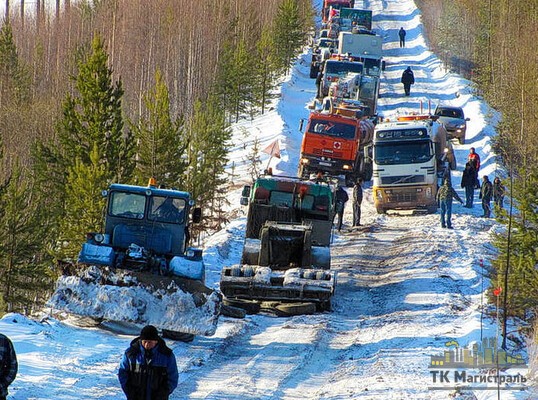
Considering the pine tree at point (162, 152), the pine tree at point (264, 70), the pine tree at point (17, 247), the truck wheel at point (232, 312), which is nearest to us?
the truck wheel at point (232, 312)

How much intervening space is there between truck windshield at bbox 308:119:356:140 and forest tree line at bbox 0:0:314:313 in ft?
14.9

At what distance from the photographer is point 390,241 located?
25.3m

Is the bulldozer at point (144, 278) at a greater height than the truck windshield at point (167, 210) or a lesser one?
lesser

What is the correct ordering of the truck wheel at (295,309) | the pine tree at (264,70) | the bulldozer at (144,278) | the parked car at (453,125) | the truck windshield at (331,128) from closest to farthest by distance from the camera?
the bulldozer at (144,278), the truck wheel at (295,309), the truck windshield at (331,128), the parked car at (453,125), the pine tree at (264,70)

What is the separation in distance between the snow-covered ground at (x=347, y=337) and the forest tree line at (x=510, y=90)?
0.92m

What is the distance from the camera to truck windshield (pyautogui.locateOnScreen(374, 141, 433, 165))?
2828 cm

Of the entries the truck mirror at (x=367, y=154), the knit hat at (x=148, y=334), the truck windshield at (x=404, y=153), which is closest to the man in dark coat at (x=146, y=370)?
the knit hat at (x=148, y=334)

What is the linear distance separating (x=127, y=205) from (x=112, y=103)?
17.7m

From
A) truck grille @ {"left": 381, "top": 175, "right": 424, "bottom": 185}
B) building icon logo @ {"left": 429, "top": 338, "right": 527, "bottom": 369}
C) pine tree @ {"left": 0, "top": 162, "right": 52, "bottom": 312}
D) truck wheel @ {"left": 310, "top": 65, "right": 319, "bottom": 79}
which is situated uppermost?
truck wheel @ {"left": 310, "top": 65, "right": 319, "bottom": 79}

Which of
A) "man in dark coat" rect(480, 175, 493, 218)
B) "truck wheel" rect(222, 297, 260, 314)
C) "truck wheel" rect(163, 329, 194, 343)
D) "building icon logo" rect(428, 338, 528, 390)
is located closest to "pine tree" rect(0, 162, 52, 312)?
"truck wheel" rect(222, 297, 260, 314)

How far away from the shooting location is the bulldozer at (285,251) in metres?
17.1

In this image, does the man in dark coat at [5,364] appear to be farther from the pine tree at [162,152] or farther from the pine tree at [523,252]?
the pine tree at [162,152]

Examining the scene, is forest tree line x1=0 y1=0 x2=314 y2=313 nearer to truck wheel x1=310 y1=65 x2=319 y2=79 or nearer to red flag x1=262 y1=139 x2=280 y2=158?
truck wheel x1=310 y1=65 x2=319 y2=79

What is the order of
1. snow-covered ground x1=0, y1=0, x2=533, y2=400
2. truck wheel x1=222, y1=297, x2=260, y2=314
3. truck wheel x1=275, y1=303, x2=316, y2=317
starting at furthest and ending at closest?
1. truck wheel x1=222, y1=297, x2=260, y2=314
2. truck wheel x1=275, y1=303, x2=316, y2=317
3. snow-covered ground x1=0, y1=0, x2=533, y2=400
